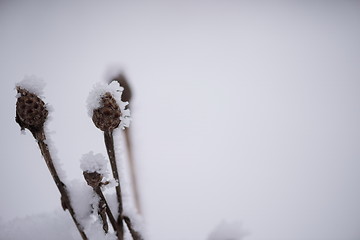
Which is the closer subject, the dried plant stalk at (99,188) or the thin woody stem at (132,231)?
the dried plant stalk at (99,188)

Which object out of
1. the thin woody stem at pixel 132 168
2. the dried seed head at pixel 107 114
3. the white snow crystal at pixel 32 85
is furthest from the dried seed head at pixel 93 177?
the thin woody stem at pixel 132 168

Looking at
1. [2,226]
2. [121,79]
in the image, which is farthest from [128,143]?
[2,226]

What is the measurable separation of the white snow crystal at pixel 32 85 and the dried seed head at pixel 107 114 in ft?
0.45

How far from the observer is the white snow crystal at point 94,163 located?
0.61m

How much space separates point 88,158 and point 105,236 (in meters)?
0.24

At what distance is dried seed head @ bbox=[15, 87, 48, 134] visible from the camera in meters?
0.58

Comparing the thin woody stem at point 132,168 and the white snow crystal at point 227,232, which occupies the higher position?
the thin woody stem at point 132,168

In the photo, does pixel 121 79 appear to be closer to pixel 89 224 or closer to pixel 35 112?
pixel 35 112

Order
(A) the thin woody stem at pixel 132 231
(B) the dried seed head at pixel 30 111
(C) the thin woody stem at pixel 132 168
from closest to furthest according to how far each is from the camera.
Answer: (B) the dried seed head at pixel 30 111
(A) the thin woody stem at pixel 132 231
(C) the thin woody stem at pixel 132 168

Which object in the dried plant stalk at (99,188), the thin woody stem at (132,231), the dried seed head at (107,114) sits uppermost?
the dried seed head at (107,114)

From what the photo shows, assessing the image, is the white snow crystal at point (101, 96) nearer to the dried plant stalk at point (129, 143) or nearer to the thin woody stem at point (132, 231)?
the dried plant stalk at point (129, 143)

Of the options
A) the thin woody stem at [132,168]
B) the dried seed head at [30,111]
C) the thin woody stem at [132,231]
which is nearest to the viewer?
the dried seed head at [30,111]

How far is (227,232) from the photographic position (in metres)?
0.85

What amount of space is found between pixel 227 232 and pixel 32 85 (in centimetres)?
67
